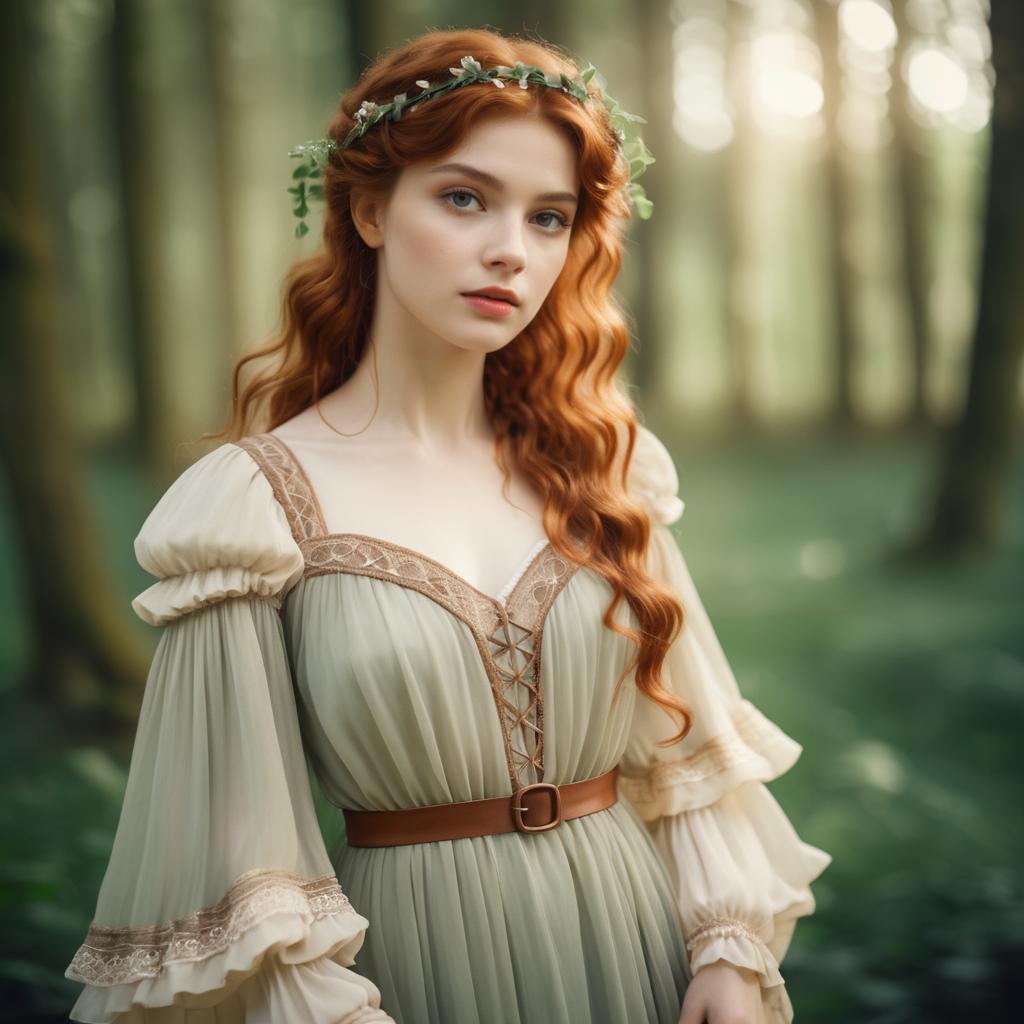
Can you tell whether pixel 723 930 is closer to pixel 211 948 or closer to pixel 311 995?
pixel 311 995

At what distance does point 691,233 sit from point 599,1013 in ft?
9.74

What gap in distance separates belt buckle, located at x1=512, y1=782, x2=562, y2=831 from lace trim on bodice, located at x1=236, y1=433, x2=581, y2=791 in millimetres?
12

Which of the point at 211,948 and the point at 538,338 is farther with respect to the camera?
the point at 538,338

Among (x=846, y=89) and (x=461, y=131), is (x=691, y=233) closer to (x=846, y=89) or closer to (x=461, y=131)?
(x=846, y=89)

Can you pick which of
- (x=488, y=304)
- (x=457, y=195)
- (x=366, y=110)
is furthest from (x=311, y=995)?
(x=366, y=110)

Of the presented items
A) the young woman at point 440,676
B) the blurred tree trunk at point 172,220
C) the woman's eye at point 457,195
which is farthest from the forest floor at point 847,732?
the woman's eye at point 457,195

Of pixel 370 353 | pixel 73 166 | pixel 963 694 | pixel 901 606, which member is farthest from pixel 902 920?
pixel 73 166

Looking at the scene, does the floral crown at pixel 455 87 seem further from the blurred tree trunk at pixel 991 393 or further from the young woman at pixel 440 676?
the blurred tree trunk at pixel 991 393

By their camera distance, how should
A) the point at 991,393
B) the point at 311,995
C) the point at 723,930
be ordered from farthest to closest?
the point at 991,393, the point at 723,930, the point at 311,995

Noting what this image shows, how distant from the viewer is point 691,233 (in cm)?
395

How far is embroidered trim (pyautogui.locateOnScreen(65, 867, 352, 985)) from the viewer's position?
129 cm

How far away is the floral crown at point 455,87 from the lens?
150 centimetres

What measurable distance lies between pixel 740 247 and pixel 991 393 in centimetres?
97

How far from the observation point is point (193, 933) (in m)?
1.31
